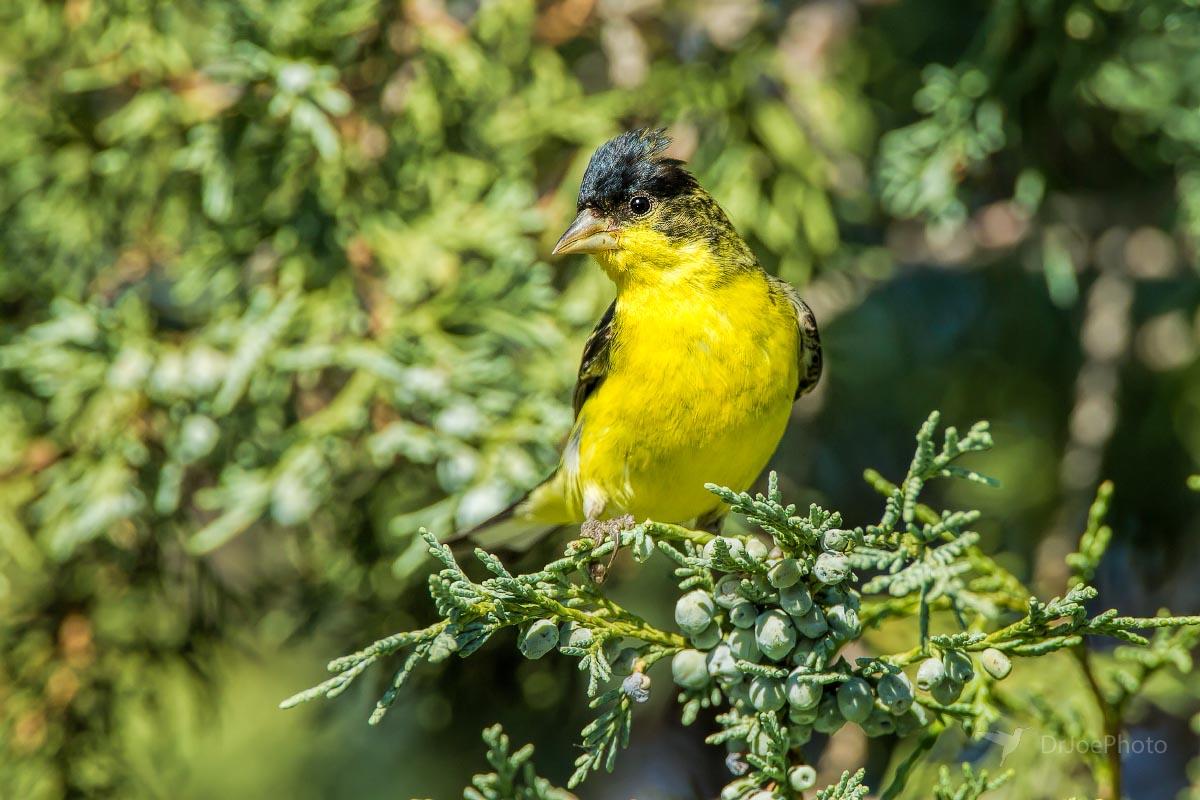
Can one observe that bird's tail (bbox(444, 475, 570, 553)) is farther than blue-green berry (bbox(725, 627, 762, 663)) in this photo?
Yes

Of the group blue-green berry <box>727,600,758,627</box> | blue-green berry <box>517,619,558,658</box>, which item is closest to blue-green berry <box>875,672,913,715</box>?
blue-green berry <box>727,600,758,627</box>

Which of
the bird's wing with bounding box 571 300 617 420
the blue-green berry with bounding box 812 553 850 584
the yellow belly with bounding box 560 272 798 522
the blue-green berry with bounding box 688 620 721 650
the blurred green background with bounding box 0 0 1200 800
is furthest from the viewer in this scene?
the blurred green background with bounding box 0 0 1200 800

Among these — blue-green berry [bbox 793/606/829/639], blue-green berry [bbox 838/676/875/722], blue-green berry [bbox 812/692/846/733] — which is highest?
blue-green berry [bbox 793/606/829/639]

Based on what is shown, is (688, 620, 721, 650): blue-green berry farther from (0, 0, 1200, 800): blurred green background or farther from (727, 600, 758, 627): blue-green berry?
(0, 0, 1200, 800): blurred green background

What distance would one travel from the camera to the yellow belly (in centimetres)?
262

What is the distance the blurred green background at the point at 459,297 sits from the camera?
3047 millimetres

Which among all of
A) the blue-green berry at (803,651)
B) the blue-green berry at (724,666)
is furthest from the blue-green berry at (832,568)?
the blue-green berry at (724,666)

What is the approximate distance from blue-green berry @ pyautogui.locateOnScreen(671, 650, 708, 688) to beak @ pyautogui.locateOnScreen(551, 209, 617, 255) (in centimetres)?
124

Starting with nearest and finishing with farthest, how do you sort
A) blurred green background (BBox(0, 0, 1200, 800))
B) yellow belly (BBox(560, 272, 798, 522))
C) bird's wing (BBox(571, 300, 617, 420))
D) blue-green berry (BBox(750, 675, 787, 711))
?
1. blue-green berry (BBox(750, 675, 787, 711))
2. yellow belly (BBox(560, 272, 798, 522))
3. bird's wing (BBox(571, 300, 617, 420))
4. blurred green background (BBox(0, 0, 1200, 800))

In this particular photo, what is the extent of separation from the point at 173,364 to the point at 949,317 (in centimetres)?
236

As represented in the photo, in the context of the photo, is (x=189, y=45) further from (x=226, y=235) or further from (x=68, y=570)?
(x=68, y=570)

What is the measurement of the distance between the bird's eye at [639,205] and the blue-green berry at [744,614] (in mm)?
1404

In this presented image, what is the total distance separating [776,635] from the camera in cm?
174

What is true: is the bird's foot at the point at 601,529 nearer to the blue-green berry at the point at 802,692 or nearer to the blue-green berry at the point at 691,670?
the blue-green berry at the point at 691,670
